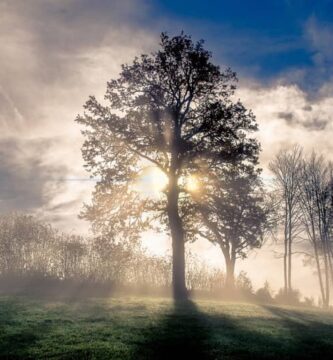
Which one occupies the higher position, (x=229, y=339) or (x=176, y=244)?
(x=176, y=244)

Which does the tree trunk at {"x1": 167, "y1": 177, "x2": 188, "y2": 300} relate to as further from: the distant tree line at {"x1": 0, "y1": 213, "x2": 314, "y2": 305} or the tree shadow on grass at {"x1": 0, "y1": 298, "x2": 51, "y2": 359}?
the tree shadow on grass at {"x1": 0, "y1": 298, "x2": 51, "y2": 359}

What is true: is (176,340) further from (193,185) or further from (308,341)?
(193,185)

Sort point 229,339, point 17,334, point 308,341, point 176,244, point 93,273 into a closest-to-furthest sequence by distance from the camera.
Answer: point 17,334 → point 229,339 → point 308,341 → point 176,244 → point 93,273

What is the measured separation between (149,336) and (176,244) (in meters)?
16.0

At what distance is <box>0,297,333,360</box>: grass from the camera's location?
9.51 m

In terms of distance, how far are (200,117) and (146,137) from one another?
4361mm

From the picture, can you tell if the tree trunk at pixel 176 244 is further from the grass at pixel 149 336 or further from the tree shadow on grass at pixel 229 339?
the tree shadow on grass at pixel 229 339

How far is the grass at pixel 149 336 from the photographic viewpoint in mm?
9508

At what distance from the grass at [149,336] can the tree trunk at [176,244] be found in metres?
9.22

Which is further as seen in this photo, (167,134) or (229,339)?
(167,134)

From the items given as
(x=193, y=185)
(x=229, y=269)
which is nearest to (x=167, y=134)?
(x=193, y=185)

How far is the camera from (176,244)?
27.4 metres

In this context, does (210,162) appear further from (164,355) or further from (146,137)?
(164,355)

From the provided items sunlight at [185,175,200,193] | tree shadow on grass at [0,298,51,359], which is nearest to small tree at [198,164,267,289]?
sunlight at [185,175,200,193]
